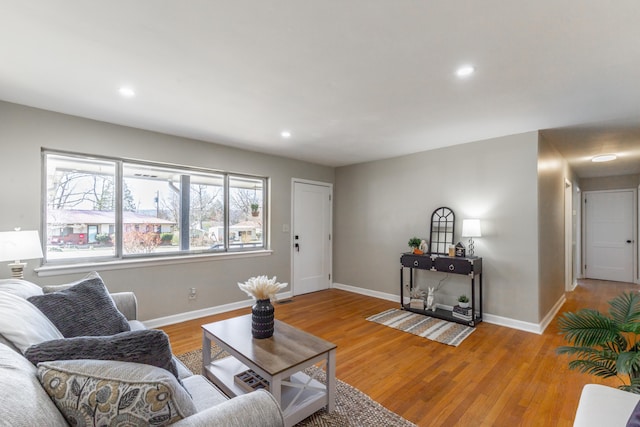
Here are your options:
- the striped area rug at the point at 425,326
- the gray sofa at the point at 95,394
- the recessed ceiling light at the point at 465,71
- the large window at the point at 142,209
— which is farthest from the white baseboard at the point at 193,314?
A: the recessed ceiling light at the point at 465,71

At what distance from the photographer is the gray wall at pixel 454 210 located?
11.6 feet

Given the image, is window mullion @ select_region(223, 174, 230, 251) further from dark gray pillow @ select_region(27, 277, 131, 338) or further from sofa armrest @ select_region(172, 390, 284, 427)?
sofa armrest @ select_region(172, 390, 284, 427)

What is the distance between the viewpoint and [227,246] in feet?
14.3

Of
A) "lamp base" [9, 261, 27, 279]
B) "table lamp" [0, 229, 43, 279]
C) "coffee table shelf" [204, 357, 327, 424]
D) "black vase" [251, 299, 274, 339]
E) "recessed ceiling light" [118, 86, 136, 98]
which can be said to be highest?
"recessed ceiling light" [118, 86, 136, 98]

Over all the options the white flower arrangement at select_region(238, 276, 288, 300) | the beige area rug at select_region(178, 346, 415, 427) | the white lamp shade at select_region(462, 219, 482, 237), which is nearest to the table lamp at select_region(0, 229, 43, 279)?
the white flower arrangement at select_region(238, 276, 288, 300)

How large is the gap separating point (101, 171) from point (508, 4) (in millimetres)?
3933

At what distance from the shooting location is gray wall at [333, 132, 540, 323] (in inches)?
139

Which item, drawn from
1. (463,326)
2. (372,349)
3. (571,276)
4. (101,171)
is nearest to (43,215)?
(101,171)

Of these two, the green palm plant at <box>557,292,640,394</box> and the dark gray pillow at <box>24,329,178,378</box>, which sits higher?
the dark gray pillow at <box>24,329,178,378</box>

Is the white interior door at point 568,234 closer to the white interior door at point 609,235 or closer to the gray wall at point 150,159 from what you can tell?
the white interior door at point 609,235

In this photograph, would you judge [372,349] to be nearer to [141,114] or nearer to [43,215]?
[141,114]

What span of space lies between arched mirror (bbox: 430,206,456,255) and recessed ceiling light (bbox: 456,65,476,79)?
2349 mm

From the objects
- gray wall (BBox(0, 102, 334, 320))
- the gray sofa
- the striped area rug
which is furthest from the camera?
the striped area rug

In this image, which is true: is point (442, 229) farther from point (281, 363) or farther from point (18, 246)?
point (18, 246)
